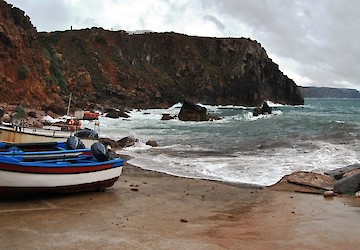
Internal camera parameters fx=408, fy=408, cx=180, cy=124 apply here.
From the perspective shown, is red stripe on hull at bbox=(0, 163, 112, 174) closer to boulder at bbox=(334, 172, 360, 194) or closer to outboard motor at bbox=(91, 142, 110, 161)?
outboard motor at bbox=(91, 142, 110, 161)

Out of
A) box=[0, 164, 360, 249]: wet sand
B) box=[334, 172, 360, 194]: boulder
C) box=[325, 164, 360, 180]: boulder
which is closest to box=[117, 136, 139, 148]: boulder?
box=[0, 164, 360, 249]: wet sand

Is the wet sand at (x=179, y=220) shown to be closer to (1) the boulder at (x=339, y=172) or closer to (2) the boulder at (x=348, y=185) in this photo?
(2) the boulder at (x=348, y=185)

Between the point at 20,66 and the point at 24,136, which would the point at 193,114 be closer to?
the point at 20,66

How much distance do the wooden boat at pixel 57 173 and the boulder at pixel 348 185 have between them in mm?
6486

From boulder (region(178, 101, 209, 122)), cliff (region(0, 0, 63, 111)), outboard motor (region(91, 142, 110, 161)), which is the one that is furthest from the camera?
boulder (region(178, 101, 209, 122))

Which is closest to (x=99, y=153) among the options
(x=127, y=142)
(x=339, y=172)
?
(x=339, y=172)

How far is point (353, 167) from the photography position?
14555 millimetres

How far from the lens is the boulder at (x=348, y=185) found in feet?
39.1

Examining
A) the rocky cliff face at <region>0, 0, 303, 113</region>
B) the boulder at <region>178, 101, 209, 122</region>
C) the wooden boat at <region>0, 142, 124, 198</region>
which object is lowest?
the wooden boat at <region>0, 142, 124, 198</region>

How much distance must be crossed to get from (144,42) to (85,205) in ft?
279

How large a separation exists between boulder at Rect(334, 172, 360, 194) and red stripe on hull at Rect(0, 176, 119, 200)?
21.6 ft

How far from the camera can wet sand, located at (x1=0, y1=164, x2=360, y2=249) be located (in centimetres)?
697

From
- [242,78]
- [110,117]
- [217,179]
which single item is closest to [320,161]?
[217,179]

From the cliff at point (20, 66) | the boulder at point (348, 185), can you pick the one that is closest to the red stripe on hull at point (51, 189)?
the boulder at point (348, 185)
